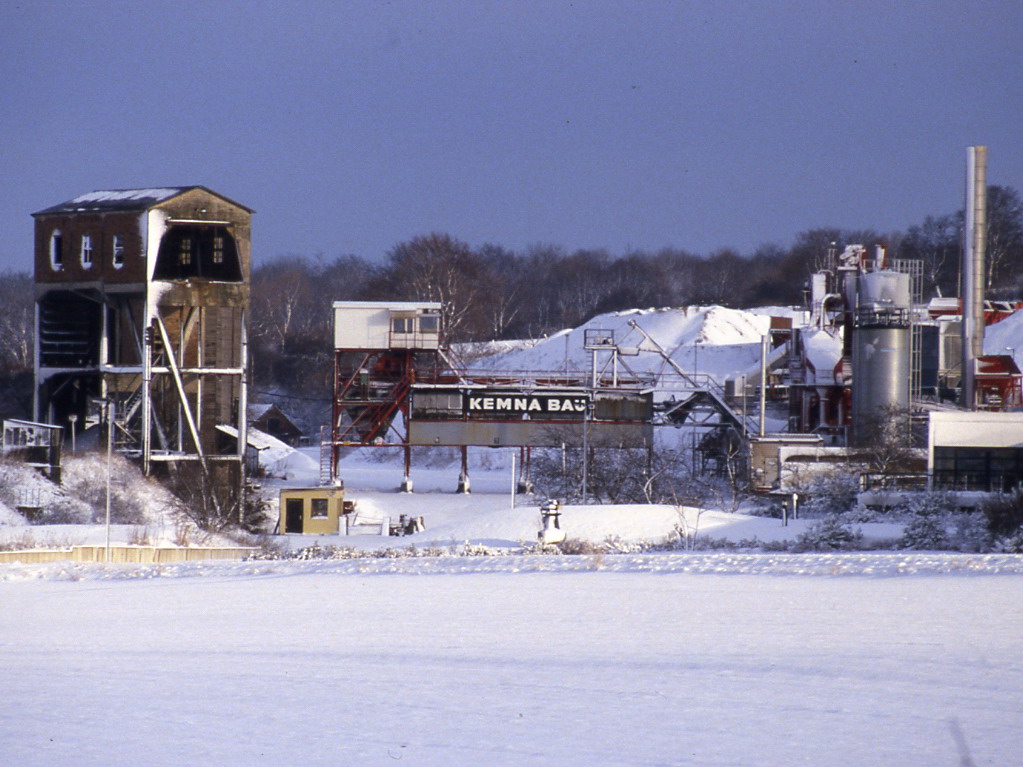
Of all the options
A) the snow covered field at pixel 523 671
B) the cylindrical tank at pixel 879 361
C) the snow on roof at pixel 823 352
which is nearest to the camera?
the snow covered field at pixel 523 671

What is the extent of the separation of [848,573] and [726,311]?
6116cm

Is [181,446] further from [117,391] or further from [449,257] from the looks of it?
[449,257]

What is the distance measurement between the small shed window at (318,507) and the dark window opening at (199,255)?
8826mm

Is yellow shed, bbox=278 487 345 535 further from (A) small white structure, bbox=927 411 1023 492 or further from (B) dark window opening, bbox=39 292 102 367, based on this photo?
(A) small white structure, bbox=927 411 1023 492

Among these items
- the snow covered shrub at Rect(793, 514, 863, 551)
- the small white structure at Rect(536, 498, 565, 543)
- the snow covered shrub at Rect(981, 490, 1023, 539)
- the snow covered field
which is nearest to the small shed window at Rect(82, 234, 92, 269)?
the small white structure at Rect(536, 498, 565, 543)

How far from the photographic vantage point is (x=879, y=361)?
132 ft

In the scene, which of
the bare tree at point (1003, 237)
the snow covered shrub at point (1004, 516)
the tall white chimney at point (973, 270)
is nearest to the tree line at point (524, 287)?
the bare tree at point (1003, 237)

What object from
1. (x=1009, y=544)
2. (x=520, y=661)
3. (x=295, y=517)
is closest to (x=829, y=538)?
(x=1009, y=544)

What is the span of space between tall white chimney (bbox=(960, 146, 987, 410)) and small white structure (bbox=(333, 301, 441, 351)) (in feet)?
63.5

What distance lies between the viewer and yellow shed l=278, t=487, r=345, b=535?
3456 centimetres

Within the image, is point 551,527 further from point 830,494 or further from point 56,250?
point 56,250

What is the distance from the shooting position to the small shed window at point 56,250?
39469 millimetres

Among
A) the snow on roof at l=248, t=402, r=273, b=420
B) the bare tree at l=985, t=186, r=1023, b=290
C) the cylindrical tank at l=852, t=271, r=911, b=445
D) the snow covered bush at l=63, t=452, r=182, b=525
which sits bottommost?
the snow covered bush at l=63, t=452, r=182, b=525

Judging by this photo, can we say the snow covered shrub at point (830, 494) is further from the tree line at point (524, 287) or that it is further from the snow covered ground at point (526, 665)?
the tree line at point (524, 287)
